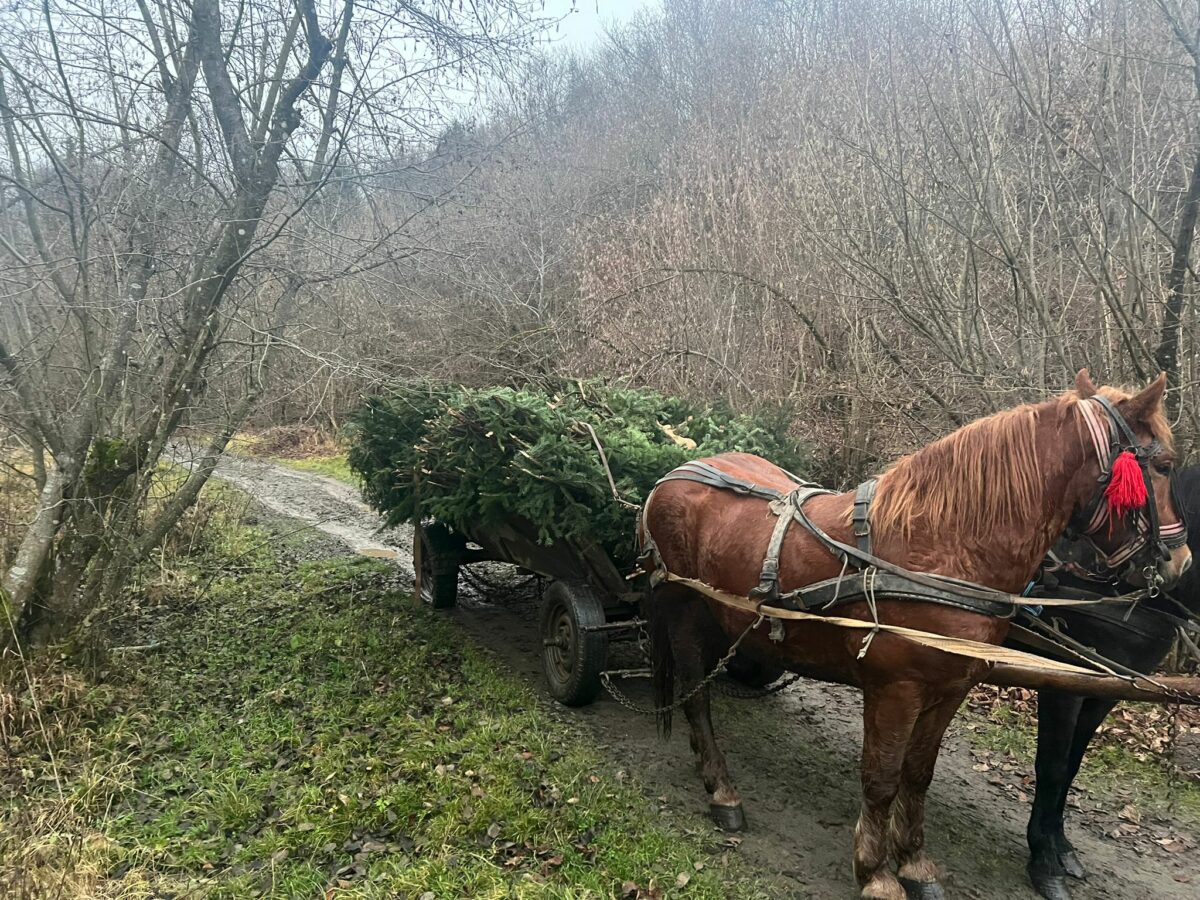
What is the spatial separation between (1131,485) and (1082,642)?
1.15 meters

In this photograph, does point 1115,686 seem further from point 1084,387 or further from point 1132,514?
point 1084,387

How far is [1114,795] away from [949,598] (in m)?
2.41

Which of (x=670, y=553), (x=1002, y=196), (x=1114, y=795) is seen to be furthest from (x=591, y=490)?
(x=1002, y=196)

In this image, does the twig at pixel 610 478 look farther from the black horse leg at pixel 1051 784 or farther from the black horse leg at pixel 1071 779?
the black horse leg at pixel 1071 779

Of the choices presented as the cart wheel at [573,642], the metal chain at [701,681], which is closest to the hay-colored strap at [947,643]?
the metal chain at [701,681]

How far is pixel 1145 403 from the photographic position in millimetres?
2367

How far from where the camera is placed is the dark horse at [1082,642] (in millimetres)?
2961

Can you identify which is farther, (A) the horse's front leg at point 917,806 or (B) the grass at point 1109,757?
(B) the grass at point 1109,757

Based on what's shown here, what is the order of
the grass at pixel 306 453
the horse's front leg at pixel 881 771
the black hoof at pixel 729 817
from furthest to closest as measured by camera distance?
the grass at pixel 306 453, the black hoof at pixel 729 817, the horse's front leg at pixel 881 771

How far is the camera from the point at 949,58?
7117 millimetres

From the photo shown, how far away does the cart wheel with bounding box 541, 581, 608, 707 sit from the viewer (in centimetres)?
422

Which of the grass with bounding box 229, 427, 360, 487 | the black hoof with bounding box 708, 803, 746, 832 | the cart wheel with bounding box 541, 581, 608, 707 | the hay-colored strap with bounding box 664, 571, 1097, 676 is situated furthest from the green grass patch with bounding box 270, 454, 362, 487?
the hay-colored strap with bounding box 664, 571, 1097, 676

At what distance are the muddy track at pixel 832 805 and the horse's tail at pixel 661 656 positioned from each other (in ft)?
1.21

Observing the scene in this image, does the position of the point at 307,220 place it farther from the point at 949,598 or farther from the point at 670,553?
the point at 949,598
